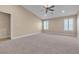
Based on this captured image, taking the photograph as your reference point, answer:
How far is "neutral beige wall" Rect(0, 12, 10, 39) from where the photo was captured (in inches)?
248

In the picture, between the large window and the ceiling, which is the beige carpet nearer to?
the ceiling

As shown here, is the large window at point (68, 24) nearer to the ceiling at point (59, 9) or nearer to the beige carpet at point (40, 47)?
the ceiling at point (59, 9)

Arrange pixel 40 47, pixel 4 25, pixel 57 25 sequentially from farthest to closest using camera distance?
pixel 57 25, pixel 4 25, pixel 40 47

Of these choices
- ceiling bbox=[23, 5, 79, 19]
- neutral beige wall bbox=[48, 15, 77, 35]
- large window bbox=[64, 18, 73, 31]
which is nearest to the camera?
ceiling bbox=[23, 5, 79, 19]

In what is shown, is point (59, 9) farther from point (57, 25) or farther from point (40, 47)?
point (57, 25)

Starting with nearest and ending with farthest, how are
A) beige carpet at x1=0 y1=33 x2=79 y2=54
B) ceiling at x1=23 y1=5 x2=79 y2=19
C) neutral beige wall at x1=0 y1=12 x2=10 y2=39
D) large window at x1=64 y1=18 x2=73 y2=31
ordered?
beige carpet at x1=0 y1=33 x2=79 y2=54
neutral beige wall at x1=0 y1=12 x2=10 y2=39
ceiling at x1=23 y1=5 x2=79 y2=19
large window at x1=64 y1=18 x2=73 y2=31

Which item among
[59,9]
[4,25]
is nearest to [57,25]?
[59,9]

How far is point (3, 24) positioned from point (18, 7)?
5.81 feet

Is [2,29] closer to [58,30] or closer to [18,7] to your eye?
[18,7]

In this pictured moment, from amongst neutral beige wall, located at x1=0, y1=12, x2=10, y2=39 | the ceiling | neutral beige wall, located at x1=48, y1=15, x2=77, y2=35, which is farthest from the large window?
neutral beige wall, located at x1=0, y1=12, x2=10, y2=39

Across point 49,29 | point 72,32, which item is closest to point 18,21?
point 72,32

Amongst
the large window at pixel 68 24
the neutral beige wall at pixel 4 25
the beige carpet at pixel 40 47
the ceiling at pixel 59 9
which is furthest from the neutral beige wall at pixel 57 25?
the neutral beige wall at pixel 4 25

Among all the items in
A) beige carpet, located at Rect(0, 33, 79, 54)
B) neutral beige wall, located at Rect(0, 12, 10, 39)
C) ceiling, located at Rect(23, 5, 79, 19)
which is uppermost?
ceiling, located at Rect(23, 5, 79, 19)

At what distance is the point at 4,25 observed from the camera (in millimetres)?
6480
